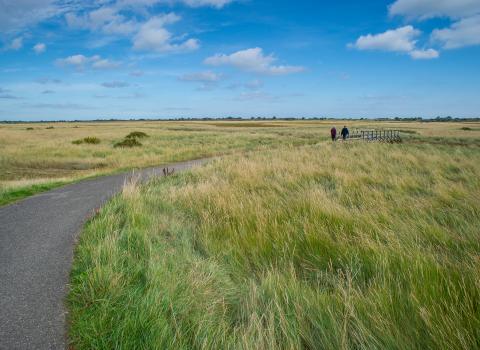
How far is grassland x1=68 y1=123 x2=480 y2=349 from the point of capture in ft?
9.71

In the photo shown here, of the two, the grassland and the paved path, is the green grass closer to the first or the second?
the paved path

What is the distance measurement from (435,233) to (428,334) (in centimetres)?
289

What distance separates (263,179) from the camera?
37.0 ft

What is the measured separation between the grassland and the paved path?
0.67ft

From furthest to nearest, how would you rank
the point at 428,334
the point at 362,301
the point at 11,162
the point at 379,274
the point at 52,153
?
the point at 52,153, the point at 11,162, the point at 379,274, the point at 362,301, the point at 428,334

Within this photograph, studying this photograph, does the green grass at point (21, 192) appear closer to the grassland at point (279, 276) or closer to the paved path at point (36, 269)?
the paved path at point (36, 269)

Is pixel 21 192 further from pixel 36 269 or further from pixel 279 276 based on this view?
pixel 279 276

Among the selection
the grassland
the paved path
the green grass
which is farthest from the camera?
the green grass

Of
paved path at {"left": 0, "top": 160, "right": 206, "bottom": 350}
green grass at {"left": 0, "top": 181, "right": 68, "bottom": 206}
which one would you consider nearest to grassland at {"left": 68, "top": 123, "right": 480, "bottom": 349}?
paved path at {"left": 0, "top": 160, "right": 206, "bottom": 350}

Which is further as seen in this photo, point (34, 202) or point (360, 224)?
point (34, 202)

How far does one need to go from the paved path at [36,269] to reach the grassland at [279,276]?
0.67 feet

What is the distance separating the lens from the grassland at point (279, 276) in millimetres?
2959

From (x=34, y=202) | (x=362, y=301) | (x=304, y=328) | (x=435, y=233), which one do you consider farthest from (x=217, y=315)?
(x=34, y=202)

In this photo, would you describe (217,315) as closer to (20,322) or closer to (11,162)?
(20,322)
